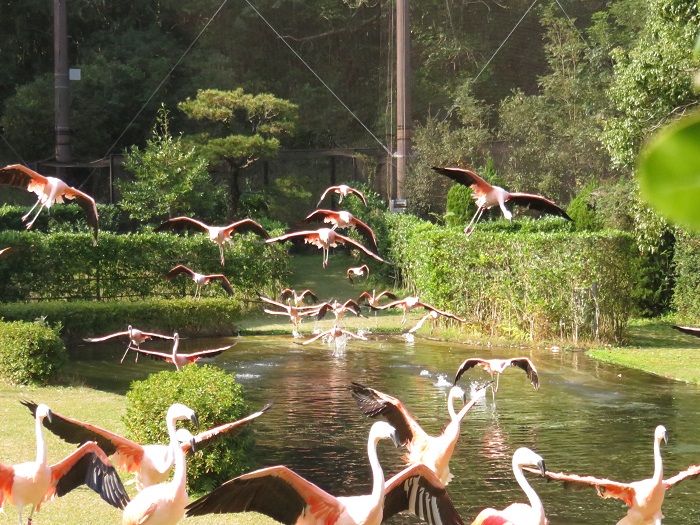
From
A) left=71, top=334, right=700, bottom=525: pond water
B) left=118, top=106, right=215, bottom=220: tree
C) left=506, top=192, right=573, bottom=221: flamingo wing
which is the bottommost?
left=71, top=334, right=700, bottom=525: pond water

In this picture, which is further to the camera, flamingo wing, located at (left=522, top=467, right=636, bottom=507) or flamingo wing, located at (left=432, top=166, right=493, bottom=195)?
flamingo wing, located at (left=432, top=166, right=493, bottom=195)

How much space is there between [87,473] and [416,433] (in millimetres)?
2094

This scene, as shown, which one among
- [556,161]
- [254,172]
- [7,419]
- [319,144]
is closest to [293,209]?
[254,172]

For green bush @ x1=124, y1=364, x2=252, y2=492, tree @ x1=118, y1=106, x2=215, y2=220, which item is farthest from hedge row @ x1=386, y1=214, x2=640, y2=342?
green bush @ x1=124, y1=364, x2=252, y2=492

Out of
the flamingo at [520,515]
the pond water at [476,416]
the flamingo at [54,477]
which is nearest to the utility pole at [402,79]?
the pond water at [476,416]

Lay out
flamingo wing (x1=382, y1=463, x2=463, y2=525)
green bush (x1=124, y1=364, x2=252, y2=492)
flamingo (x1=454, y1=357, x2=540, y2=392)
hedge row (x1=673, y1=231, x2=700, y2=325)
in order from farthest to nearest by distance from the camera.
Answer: hedge row (x1=673, y1=231, x2=700, y2=325) < flamingo (x1=454, y1=357, x2=540, y2=392) < green bush (x1=124, y1=364, x2=252, y2=492) < flamingo wing (x1=382, y1=463, x2=463, y2=525)

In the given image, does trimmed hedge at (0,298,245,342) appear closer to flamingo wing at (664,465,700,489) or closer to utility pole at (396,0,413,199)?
utility pole at (396,0,413,199)

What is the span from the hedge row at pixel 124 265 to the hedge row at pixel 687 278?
27.7 feet

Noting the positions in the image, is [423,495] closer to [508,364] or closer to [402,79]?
[508,364]

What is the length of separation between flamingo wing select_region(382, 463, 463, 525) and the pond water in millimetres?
1878

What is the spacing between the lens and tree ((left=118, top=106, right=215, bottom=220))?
81.4 ft

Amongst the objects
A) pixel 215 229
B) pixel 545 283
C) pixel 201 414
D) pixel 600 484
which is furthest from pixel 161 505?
pixel 545 283

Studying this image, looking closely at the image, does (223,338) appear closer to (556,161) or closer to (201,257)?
(201,257)

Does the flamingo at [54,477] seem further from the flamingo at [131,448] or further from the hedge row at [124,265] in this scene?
the hedge row at [124,265]
